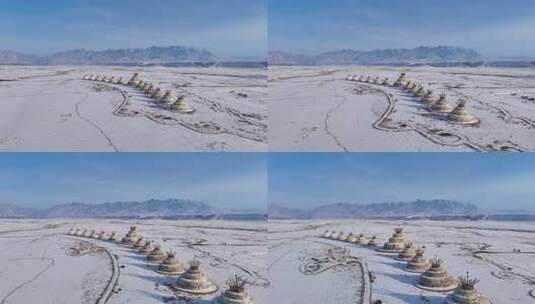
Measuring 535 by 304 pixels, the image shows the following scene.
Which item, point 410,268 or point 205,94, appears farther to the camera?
point 205,94

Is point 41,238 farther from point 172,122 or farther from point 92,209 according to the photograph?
point 172,122

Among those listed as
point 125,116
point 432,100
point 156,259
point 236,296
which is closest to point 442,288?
point 236,296

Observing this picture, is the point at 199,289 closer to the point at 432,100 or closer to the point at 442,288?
the point at 442,288

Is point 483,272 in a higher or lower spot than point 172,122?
lower

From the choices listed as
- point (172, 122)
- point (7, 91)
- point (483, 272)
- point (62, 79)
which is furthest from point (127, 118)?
point (483, 272)

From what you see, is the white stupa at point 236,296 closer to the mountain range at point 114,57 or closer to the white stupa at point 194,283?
the white stupa at point 194,283

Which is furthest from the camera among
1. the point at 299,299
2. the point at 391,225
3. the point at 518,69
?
the point at 518,69

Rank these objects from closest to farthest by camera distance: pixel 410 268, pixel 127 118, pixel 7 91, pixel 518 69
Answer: pixel 410 268 < pixel 127 118 < pixel 7 91 < pixel 518 69

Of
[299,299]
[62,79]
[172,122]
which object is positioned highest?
[62,79]
